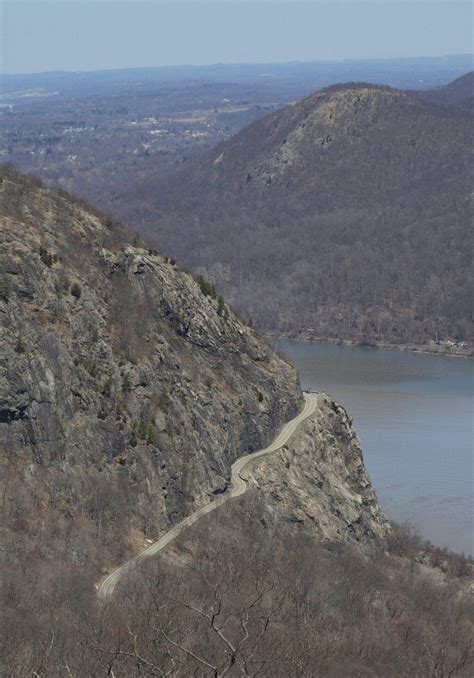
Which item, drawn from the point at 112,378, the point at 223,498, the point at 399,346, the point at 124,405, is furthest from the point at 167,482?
the point at 399,346

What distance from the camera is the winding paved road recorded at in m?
31.5

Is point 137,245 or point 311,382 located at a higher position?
point 137,245

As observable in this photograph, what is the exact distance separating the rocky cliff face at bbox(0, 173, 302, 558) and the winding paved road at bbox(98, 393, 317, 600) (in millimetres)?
318

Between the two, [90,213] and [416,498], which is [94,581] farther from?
[416,498]

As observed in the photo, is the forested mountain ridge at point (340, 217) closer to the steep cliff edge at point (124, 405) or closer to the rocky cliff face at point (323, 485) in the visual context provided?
the rocky cliff face at point (323, 485)

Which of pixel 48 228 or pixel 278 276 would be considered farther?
pixel 278 276

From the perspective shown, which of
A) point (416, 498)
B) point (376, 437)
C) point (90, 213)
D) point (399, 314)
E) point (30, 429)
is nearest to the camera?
point (30, 429)

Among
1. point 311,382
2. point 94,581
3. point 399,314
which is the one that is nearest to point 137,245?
point 94,581

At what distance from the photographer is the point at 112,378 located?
3828 centimetres

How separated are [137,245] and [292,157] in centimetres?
9892

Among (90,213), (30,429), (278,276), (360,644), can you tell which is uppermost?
(90,213)

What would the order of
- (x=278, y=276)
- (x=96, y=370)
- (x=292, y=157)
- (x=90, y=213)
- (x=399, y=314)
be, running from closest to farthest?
1. (x=96, y=370)
2. (x=90, y=213)
3. (x=399, y=314)
4. (x=278, y=276)
5. (x=292, y=157)

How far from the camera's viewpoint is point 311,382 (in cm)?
7212

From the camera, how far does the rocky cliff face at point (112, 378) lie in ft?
114
